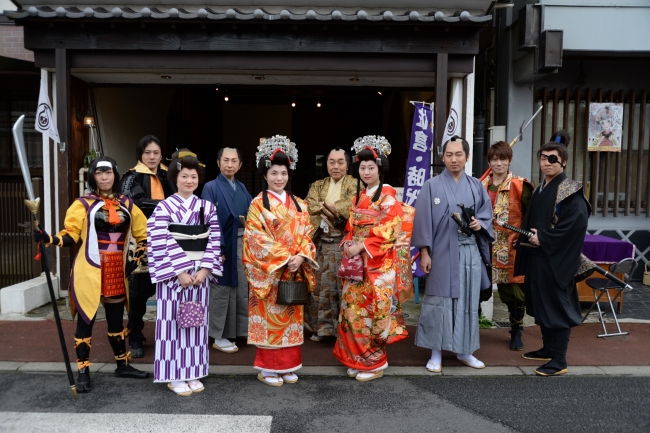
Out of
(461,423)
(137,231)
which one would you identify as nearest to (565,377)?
(461,423)

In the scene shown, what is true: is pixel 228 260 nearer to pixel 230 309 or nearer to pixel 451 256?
pixel 230 309

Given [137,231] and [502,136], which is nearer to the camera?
[137,231]

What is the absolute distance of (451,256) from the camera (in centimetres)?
498

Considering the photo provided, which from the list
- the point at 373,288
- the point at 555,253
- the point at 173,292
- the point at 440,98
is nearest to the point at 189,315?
the point at 173,292

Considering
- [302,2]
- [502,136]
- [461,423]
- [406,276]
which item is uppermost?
[302,2]

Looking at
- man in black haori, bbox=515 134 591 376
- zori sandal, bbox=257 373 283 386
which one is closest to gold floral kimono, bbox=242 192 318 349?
zori sandal, bbox=257 373 283 386

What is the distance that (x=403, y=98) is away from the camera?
1019cm

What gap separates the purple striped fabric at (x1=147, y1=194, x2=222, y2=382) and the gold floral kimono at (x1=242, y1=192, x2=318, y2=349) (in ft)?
1.31

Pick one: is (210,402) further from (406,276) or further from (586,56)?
(586,56)

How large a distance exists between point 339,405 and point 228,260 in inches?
82.8

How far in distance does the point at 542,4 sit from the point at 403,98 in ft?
10.3

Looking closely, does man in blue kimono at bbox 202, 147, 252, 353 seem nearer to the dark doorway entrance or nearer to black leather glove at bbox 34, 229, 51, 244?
black leather glove at bbox 34, 229, 51, 244

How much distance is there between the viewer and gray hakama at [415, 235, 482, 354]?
4980 millimetres

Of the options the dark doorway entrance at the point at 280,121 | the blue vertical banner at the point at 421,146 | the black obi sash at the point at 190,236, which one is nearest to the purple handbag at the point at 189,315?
the black obi sash at the point at 190,236
